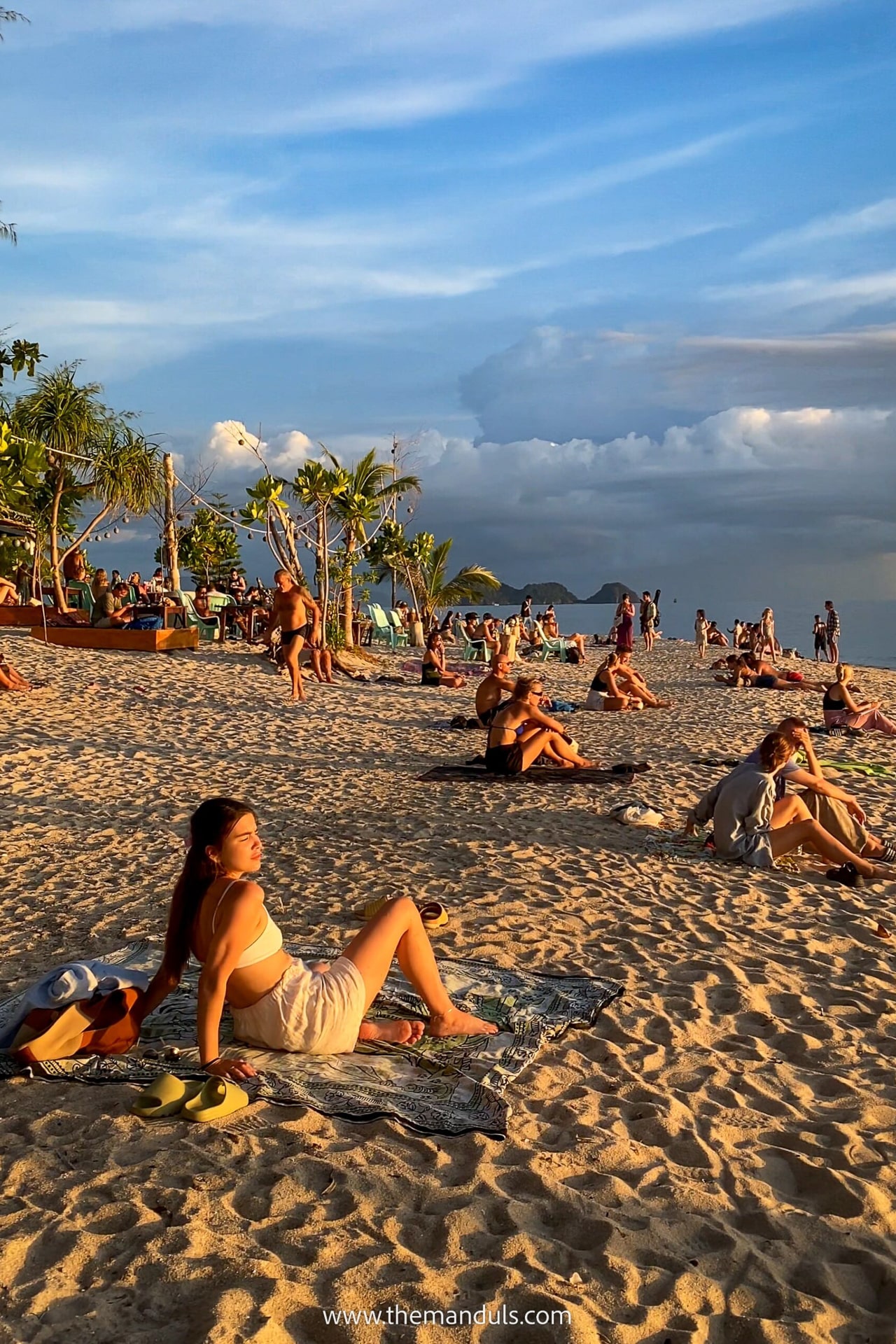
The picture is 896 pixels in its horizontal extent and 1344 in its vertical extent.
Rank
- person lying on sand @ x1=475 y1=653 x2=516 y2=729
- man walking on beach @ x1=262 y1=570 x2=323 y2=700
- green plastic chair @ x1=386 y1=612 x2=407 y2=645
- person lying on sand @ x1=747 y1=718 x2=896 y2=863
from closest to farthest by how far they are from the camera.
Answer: person lying on sand @ x1=747 y1=718 x2=896 y2=863 < person lying on sand @ x1=475 y1=653 x2=516 y2=729 < man walking on beach @ x1=262 y1=570 x2=323 y2=700 < green plastic chair @ x1=386 y1=612 x2=407 y2=645

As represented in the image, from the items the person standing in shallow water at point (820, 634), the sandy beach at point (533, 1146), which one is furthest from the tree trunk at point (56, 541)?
the person standing in shallow water at point (820, 634)

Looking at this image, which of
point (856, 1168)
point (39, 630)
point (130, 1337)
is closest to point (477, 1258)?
point (130, 1337)

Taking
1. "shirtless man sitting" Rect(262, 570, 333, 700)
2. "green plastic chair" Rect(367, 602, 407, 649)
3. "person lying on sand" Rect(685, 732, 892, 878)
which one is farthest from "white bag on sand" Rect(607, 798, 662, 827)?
"green plastic chair" Rect(367, 602, 407, 649)

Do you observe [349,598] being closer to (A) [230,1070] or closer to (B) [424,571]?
(B) [424,571]

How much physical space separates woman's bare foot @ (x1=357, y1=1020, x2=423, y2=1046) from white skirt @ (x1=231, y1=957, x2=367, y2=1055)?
140 mm

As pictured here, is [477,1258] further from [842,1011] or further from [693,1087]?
[842,1011]

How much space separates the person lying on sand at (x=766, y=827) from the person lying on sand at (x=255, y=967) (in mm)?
3147

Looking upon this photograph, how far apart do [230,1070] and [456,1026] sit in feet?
2.79

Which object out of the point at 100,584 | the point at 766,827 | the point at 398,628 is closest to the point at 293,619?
the point at 100,584

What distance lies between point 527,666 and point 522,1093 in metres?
20.3

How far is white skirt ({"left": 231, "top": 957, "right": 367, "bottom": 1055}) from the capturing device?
11.0 ft

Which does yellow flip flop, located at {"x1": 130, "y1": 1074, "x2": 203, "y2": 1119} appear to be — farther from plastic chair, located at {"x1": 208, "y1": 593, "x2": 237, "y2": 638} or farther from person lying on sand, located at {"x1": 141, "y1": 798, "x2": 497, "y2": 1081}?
plastic chair, located at {"x1": 208, "y1": 593, "x2": 237, "y2": 638}

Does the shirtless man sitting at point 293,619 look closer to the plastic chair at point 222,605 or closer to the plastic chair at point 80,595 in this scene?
the plastic chair at point 222,605

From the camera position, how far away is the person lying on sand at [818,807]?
6.33m
